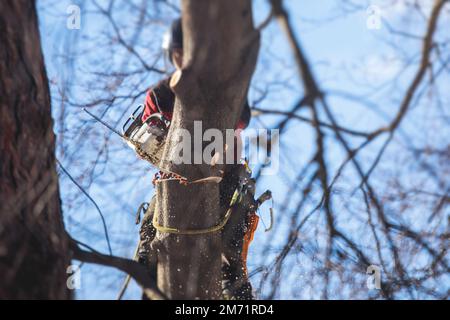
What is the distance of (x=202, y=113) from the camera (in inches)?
108

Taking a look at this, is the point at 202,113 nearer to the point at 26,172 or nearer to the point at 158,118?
A: the point at 158,118

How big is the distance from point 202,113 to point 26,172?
765 millimetres

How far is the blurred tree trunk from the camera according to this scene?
241 cm

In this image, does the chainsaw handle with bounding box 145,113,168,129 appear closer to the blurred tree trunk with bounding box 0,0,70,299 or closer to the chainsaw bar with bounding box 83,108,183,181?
the chainsaw bar with bounding box 83,108,183,181

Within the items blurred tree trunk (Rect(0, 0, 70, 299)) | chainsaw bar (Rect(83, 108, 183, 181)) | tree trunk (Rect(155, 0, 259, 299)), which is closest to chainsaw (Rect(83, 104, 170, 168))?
chainsaw bar (Rect(83, 108, 183, 181))

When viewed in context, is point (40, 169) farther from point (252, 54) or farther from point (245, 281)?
point (245, 281)

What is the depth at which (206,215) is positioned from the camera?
9.96 feet

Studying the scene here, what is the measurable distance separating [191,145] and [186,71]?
40 centimetres

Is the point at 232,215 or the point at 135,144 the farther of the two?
the point at 232,215

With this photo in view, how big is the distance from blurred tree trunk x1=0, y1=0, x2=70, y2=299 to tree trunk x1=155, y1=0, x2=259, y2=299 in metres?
0.57

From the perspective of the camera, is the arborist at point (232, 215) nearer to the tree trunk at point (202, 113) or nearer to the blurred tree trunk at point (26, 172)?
the tree trunk at point (202, 113)

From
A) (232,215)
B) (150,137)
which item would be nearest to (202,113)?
(150,137)

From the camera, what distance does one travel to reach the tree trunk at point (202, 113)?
242cm
